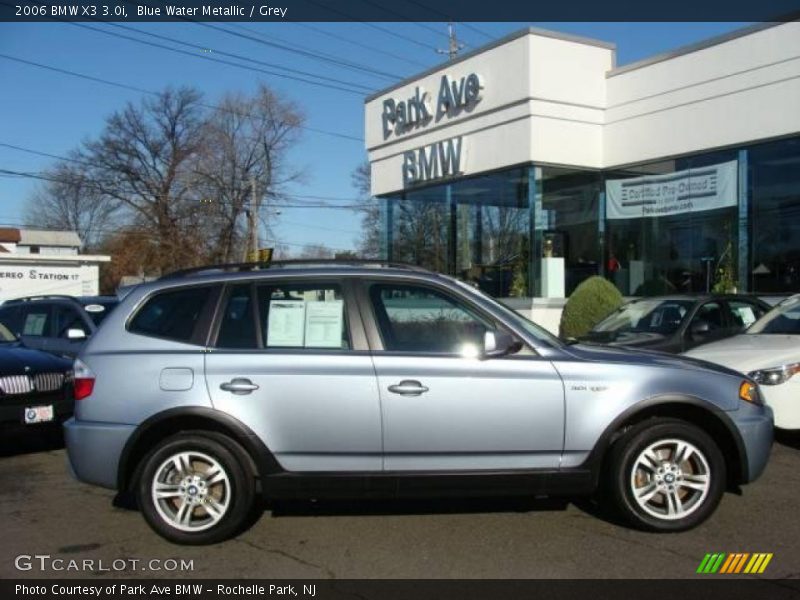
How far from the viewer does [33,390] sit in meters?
7.81

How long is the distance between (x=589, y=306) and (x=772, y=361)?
7667 mm

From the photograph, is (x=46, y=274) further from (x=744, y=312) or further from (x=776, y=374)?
(x=776, y=374)

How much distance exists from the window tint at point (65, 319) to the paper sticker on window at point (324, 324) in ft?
24.0

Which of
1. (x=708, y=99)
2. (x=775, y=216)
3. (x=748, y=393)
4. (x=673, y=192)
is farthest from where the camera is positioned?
(x=673, y=192)

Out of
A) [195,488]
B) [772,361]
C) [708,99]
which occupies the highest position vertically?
[708,99]

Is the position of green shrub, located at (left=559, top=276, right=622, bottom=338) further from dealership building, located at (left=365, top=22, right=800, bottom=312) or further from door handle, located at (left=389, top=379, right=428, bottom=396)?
door handle, located at (left=389, top=379, right=428, bottom=396)

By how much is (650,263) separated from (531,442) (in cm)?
1281

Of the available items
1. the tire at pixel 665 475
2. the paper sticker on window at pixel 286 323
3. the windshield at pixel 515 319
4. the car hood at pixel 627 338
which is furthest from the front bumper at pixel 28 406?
the car hood at pixel 627 338

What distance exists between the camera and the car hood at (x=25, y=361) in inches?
306

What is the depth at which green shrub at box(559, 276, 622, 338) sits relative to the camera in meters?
14.9

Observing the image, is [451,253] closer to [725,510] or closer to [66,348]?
[66,348]

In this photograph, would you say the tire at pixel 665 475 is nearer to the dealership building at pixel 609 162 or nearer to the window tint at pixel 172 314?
the window tint at pixel 172 314

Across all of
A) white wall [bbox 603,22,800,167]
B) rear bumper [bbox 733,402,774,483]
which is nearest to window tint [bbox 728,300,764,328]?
white wall [bbox 603,22,800,167]

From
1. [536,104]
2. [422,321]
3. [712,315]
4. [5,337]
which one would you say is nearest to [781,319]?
[712,315]
